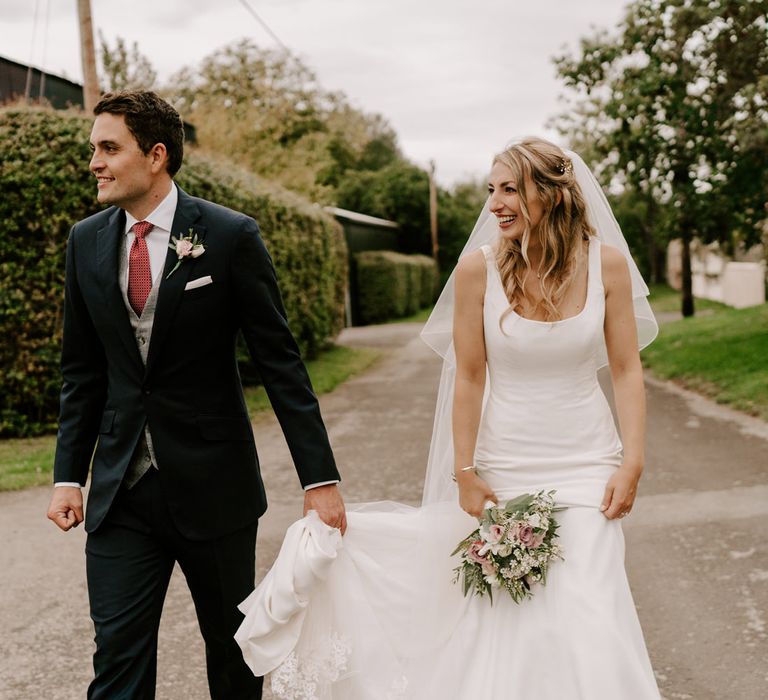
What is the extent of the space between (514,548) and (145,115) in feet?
6.11

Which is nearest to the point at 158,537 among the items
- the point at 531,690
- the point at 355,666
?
the point at 355,666

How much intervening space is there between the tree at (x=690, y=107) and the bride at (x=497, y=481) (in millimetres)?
12056

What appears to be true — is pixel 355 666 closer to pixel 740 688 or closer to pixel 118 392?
pixel 118 392

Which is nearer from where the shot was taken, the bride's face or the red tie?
the red tie

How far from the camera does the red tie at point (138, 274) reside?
10.2 ft

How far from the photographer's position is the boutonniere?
3.07 m

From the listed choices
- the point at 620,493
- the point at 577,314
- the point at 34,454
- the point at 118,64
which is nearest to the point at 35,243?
the point at 34,454

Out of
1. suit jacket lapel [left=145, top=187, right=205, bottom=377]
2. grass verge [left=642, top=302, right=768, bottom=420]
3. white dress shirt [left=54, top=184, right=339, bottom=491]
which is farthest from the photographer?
grass verge [left=642, top=302, right=768, bottom=420]

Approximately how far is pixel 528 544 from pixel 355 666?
77 cm

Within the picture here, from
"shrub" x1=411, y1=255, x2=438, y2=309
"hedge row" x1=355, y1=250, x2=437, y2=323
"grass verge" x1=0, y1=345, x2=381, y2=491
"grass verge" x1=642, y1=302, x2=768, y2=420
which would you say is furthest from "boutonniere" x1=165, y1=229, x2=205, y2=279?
"shrub" x1=411, y1=255, x2=438, y2=309

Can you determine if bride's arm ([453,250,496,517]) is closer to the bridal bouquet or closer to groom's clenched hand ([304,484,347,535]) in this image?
the bridal bouquet

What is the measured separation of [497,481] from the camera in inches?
132

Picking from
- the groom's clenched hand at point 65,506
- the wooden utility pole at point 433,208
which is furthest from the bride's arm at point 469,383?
the wooden utility pole at point 433,208

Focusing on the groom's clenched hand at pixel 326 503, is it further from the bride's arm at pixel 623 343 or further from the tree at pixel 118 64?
the tree at pixel 118 64
